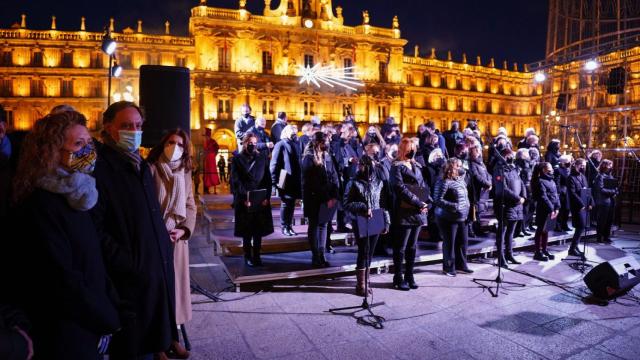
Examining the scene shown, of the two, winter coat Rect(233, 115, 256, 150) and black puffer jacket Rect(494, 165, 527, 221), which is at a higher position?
winter coat Rect(233, 115, 256, 150)

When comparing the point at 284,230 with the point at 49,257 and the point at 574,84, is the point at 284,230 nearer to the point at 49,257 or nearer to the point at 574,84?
the point at 49,257

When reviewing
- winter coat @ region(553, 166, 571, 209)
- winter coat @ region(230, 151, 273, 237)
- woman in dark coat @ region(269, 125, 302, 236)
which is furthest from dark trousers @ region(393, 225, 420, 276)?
winter coat @ region(553, 166, 571, 209)

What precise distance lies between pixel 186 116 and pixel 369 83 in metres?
37.8

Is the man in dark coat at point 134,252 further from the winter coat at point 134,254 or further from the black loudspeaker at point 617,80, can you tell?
the black loudspeaker at point 617,80

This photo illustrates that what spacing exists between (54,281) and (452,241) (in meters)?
5.75

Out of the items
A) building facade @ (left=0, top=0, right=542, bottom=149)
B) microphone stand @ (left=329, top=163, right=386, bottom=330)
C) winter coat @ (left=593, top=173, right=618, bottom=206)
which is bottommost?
microphone stand @ (left=329, top=163, right=386, bottom=330)

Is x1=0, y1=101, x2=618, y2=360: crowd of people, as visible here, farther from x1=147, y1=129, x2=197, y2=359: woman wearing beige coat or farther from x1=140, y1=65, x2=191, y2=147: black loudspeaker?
x1=140, y1=65, x2=191, y2=147: black loudspeaker

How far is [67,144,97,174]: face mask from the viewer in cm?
222

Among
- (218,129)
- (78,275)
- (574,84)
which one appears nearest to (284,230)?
(78,275)

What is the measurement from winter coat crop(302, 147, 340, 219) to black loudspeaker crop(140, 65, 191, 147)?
1854mm

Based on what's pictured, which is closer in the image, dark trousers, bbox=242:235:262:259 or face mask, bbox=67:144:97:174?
face mask, bbox=67:144:97:174

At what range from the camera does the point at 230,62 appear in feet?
121

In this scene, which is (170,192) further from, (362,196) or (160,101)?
(362,196)

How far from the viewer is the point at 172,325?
9.27 ft
